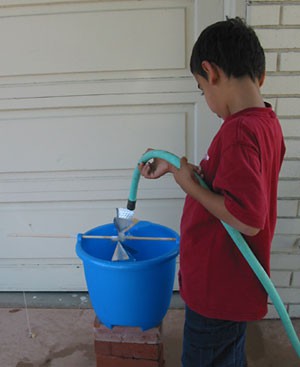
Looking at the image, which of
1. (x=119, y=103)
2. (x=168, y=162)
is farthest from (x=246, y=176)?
(x=119, y=103)

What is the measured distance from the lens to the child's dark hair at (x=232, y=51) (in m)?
0.98

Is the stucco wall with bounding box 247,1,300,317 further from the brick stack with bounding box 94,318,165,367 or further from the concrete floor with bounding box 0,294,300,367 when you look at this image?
the brick stack with bounding box 94,318,165,367

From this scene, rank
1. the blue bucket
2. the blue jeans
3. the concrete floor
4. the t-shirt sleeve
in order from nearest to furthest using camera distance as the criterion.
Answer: the t-shirt sleeve → the blue jeans → the blue bucket → the concrete floor

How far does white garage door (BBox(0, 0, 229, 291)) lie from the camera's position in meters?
1.71

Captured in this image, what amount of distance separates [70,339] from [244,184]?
4.42 feet

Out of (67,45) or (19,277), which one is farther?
(19,277)

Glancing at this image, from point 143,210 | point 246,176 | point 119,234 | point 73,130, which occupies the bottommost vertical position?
point 143,210

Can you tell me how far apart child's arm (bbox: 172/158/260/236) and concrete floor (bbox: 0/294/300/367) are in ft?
3.24

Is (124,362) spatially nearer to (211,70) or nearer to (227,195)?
(227,195)

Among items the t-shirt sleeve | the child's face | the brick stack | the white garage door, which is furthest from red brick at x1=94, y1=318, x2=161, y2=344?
the child's face

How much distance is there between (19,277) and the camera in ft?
7.13

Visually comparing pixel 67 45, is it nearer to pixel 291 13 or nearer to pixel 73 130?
pixel 73 130

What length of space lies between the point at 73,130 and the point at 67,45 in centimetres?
40

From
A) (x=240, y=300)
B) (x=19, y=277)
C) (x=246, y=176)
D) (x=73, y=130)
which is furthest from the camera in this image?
(x=19, y=277)
